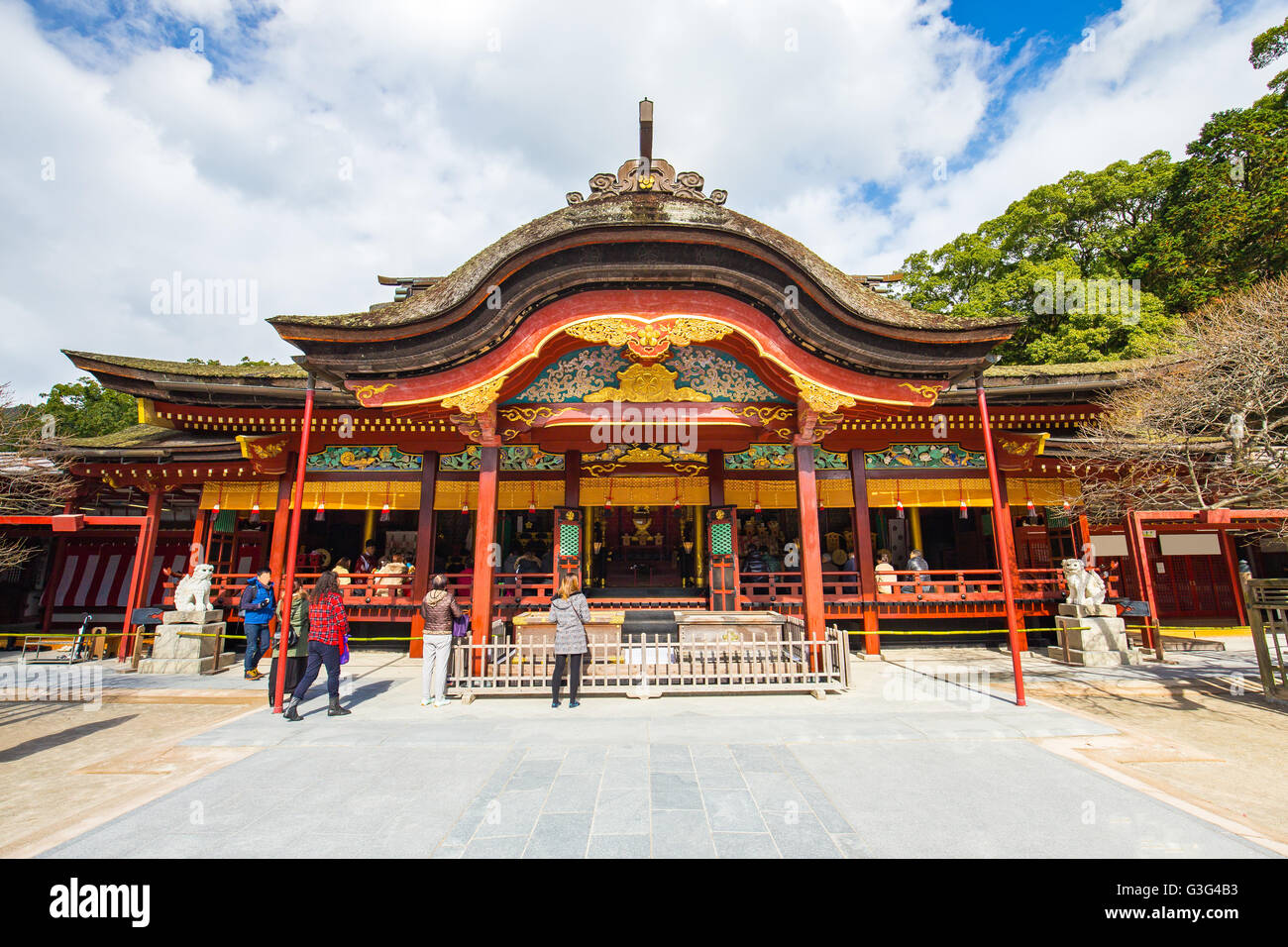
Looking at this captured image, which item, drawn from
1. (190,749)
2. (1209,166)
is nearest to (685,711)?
(190,749)

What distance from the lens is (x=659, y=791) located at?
170 inches

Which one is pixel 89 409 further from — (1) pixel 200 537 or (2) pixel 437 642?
(2) pixel 437 642

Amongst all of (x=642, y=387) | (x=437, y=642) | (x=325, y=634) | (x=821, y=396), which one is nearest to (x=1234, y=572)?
(x=821, y=396)

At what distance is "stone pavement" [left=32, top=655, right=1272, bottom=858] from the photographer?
350 cm

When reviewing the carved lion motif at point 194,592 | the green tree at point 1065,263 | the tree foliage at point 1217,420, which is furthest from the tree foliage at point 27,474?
the green tree at point 1065,263

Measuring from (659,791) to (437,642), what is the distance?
4264mm

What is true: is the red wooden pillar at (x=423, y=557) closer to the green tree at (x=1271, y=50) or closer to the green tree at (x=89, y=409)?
the green tree at (x=89, y=409)

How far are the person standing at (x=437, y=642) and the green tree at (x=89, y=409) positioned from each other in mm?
31130

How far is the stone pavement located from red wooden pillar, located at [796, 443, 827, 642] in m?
1.64

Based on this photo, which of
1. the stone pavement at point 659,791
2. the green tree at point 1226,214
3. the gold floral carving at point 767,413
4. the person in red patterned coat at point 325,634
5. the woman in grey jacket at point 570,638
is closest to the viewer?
the stone pavement at point 659,791

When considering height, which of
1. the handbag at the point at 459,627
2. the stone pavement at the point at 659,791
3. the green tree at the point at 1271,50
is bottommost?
the stone pavement at the point at 659,791

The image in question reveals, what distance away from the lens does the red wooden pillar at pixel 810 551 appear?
8.45 m

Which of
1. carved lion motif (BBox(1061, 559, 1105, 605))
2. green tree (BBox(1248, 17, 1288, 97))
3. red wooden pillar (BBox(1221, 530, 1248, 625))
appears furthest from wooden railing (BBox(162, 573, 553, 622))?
green tree (BBox(1248, 17, 1288, 97))

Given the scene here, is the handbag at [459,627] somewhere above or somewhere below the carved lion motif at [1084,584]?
below
